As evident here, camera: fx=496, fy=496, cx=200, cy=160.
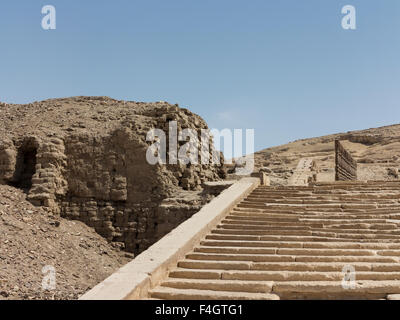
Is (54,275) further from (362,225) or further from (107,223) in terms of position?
(362,225)

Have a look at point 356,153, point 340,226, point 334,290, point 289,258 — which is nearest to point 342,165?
point 340,226

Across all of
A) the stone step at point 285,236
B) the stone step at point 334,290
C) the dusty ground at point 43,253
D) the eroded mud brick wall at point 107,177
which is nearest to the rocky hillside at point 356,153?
the eroded mud brick wall at point 107,177

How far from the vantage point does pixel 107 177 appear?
13.1 meters

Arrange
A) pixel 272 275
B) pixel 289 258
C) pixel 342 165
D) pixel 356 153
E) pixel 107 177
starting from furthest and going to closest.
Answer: pixel 356 153
pixel 342 165
pixel 107 177
pixel 289 258
pixel 272 275

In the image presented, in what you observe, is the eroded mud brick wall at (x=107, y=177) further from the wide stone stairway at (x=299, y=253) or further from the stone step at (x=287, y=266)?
the stone step at (x=287, y=266)

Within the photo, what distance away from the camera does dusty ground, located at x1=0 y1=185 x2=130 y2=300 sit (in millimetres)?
8820

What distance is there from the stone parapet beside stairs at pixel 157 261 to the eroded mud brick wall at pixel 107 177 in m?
4.21

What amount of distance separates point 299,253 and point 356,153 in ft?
105

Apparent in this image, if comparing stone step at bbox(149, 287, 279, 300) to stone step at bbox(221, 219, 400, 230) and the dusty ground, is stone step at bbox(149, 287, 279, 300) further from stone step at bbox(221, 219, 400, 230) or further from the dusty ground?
the dusty ground

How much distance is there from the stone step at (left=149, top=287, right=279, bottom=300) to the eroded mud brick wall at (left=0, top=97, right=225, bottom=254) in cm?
678

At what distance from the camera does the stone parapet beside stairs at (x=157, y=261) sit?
4793mm

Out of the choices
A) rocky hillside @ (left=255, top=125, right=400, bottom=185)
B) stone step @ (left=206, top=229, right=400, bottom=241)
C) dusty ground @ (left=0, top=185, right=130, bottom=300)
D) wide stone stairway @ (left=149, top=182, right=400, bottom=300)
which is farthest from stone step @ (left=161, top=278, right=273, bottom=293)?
rocky hillside @ (left=255, top=125, right=400, bottom=185)

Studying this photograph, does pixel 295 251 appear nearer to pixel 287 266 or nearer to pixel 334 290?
pixel 287 266

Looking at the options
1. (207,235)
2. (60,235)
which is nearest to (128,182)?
(60,235)
